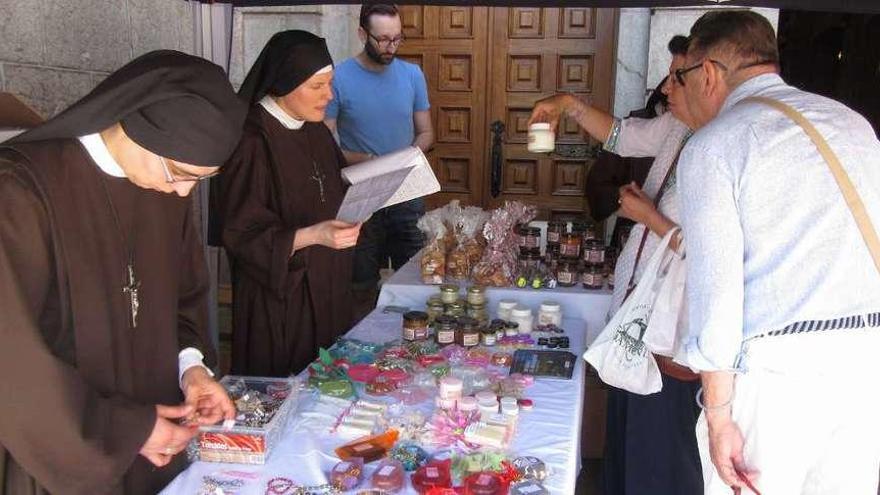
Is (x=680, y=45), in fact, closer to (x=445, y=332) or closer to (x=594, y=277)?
(x=594, y=277)

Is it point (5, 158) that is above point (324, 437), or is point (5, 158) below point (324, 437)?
above

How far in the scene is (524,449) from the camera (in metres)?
1.65

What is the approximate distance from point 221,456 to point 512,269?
179 centimetres

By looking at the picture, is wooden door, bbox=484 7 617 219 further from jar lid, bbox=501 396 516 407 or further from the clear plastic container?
the clear plastic container

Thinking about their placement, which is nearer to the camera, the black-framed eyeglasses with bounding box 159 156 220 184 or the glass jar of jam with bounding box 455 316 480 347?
the black-framed eyeglasses with bounding box 159 156 220 184

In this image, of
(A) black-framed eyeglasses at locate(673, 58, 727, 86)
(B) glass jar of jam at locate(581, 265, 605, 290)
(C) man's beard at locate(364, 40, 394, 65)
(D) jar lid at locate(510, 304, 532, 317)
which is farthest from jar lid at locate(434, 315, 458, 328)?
(C) man's beard at locate(364, 40, 394, 65)

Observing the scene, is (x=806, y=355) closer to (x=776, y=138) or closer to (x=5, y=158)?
(x=776, y=138)

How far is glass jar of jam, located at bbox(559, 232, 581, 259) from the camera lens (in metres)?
3.07

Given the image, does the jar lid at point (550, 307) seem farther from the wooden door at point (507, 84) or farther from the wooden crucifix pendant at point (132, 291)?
the wooden door at point (507, 84)

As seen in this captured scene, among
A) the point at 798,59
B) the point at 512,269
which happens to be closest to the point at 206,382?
the point at 512,269

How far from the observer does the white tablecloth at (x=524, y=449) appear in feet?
4.88

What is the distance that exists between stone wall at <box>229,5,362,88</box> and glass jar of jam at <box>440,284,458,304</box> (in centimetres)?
292

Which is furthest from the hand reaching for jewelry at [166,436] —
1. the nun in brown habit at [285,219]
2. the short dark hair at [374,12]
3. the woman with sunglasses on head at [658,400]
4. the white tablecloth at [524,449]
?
the short dark hair at [374,12]

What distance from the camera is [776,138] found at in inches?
58.7
